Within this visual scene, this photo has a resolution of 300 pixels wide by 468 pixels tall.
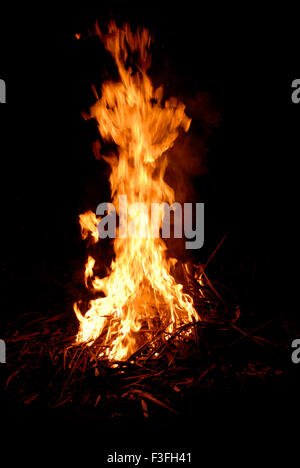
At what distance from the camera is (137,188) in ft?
11.9

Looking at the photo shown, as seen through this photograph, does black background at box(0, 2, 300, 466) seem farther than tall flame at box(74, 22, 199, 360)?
Yes

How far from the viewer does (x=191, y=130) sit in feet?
13.0

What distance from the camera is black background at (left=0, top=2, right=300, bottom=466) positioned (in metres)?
3.48

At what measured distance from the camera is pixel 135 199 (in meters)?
3.63

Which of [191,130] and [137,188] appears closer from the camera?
[137,188]

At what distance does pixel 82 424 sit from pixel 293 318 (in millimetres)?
2472

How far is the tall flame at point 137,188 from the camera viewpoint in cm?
328

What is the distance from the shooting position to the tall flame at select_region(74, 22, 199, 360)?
3.28 m

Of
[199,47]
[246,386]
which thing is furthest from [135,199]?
[246,386]

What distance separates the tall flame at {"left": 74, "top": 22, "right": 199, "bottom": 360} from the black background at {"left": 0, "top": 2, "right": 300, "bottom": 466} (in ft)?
0.97

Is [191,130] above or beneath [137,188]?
above

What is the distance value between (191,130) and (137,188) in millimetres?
1100
